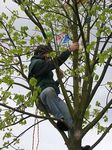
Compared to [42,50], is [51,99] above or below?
below

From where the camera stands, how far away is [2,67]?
25.7 feet

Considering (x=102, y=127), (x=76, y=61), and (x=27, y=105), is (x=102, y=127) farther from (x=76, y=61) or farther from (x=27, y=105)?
(x=27, y=105)

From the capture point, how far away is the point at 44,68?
6949mm

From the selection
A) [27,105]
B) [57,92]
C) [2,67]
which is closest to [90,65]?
[57,92]

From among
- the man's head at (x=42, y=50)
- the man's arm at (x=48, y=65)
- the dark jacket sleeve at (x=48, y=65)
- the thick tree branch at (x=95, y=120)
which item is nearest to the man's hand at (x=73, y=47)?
the man's arm at (x=48, y=65)

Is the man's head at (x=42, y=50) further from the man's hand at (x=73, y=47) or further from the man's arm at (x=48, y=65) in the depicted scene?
the man's hand at (x=73, y=47)

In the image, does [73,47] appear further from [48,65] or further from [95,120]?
[95,120]

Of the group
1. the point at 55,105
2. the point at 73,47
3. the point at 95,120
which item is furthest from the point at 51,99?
the point at 73,47

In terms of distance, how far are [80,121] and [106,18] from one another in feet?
5.98

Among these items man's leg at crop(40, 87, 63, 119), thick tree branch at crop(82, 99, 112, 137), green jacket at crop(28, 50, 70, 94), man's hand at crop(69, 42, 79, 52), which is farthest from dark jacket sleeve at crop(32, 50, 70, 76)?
thick tree branch at crop(82, 99, 112, 137)

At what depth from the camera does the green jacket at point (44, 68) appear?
693cm

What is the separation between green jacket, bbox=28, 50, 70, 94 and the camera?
693 cm

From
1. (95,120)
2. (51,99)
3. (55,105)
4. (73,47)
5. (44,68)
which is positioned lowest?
(95,120)

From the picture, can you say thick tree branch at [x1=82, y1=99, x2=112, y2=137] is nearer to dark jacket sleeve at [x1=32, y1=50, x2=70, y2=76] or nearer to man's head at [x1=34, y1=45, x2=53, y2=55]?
dark jacket sleeve at [x1=32, y1=50, x2=70, y2=76]
